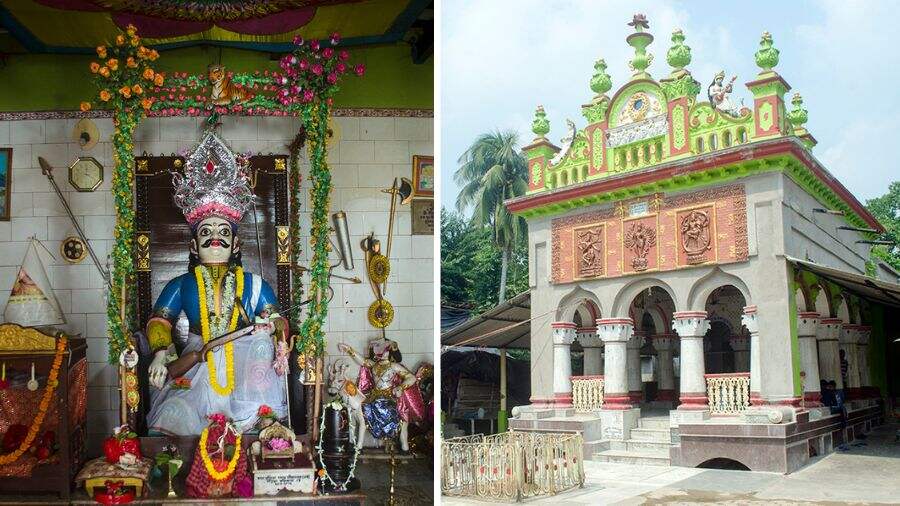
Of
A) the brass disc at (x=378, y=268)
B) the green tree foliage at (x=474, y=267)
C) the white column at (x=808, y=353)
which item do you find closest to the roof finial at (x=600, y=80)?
the green tree foliage at (x=474, y=267)

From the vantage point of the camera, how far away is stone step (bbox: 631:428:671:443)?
24.9 ft

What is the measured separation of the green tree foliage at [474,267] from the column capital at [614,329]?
0.84 metres

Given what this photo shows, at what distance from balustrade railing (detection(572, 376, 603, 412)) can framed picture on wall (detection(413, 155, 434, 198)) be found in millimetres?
2783

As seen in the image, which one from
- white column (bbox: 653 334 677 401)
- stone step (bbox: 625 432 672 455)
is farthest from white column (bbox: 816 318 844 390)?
stone step (bbox: 625 432 672 455)

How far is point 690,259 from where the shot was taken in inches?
291

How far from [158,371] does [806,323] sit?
5.58 metres

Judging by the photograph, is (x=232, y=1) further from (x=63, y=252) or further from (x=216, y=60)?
(x=63, y=252)

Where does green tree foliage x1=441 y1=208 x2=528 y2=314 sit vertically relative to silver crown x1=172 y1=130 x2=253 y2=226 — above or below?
below

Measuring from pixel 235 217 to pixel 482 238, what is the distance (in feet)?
8.55

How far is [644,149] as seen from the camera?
296 inches

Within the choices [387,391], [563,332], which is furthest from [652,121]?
[387,391]

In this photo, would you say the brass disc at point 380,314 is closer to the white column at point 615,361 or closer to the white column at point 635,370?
the white column at point 615,361

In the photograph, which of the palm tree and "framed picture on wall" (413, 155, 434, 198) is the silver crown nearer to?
"framed picture on wall" (413, 155, 434, 198)

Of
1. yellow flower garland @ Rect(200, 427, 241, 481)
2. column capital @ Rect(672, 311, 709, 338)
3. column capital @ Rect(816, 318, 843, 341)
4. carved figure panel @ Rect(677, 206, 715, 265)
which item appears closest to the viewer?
yellow flower garland @ Rect(200, 427, 241, 481)
